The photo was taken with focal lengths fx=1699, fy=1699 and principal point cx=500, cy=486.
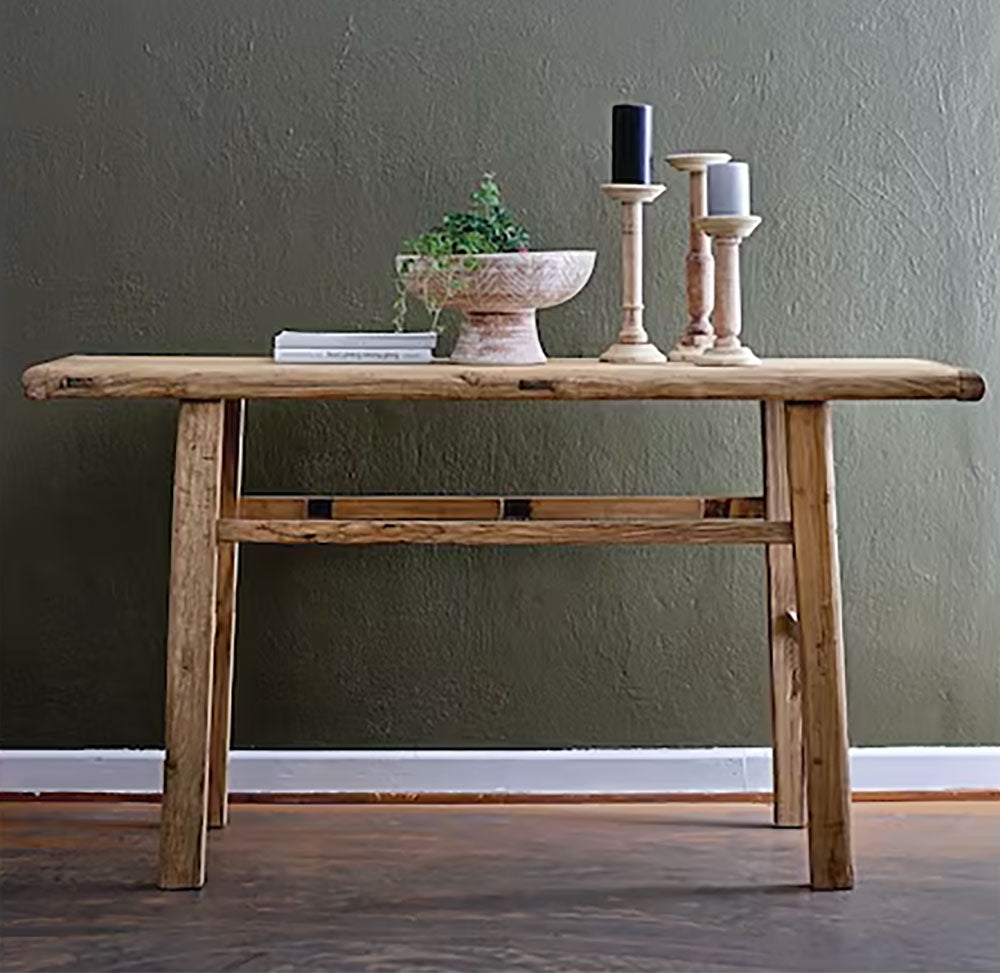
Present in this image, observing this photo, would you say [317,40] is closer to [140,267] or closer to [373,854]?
[140,267]

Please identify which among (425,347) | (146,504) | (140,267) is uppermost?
(140,267)

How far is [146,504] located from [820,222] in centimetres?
111

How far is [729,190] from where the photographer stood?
2.21m

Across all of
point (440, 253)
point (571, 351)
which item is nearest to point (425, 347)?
point (440, 253)

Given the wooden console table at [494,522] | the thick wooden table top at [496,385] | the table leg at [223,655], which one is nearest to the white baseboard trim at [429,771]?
the table leg at [223,655]

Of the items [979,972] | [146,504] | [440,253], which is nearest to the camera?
[979,972]

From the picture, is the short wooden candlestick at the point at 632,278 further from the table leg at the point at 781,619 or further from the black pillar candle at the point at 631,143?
the table leg at the point at 781,619

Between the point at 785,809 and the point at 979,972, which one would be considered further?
the point at 785,809

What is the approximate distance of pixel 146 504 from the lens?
259 centimetres

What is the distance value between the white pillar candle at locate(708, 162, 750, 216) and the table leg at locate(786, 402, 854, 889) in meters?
0.29

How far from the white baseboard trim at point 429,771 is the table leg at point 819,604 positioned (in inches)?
19.3

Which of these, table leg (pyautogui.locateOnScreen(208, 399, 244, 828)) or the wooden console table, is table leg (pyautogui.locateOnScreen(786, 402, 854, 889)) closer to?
the wooden console table

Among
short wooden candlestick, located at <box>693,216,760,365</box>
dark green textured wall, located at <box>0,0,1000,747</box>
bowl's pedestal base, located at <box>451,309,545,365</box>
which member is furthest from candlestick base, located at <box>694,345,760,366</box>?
dark green textured wall, located at <box>0,0,1000,747</box>

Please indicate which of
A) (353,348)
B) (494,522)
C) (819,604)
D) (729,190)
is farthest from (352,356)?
(819,604)
